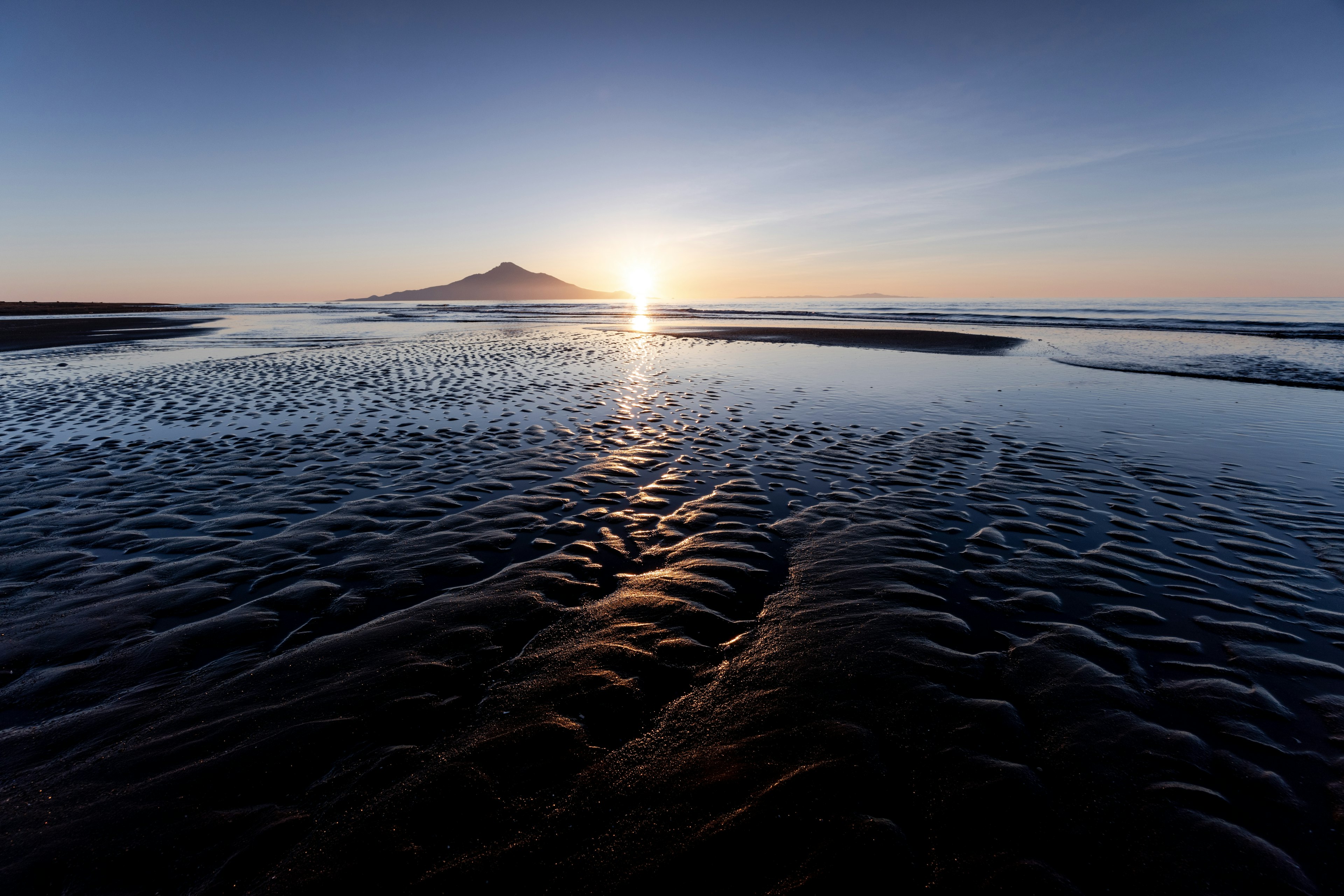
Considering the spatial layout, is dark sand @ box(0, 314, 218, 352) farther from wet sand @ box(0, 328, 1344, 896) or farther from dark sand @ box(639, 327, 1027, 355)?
dark sand @ box(639, 327, 1027, 355)

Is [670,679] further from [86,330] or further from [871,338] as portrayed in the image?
[86,330]

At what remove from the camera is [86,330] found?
1654 inches

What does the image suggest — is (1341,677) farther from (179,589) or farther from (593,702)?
(179,589)

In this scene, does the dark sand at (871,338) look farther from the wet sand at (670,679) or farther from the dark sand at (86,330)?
the dark sand at (86,330)

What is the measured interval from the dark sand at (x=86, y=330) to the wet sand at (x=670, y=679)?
36.5 metres

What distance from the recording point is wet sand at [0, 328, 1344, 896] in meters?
2.90

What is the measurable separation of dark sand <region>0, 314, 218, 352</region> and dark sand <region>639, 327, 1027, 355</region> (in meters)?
36.8

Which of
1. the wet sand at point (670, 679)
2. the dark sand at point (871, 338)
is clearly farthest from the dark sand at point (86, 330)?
the dark sand at point (871, 338)

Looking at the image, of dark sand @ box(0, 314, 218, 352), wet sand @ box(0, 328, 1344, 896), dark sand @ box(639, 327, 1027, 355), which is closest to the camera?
wet sand @ box(0, 328, 1344, 896)

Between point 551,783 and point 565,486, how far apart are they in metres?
5.91

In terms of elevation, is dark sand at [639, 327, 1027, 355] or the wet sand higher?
dark sand at [639, 327, 1027, 355]

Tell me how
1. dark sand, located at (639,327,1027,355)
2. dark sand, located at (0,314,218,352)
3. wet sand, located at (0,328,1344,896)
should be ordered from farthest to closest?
dark sand, located at (0,314,218,352) < dark sand, located at (639,327,1027,355) < wet sand, located at (0,328,1344,896)

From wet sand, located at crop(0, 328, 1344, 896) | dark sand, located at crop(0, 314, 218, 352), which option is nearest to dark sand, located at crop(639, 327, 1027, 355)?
wet sand, located at crop(0, 328, 1344, 896)

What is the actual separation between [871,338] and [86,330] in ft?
198
